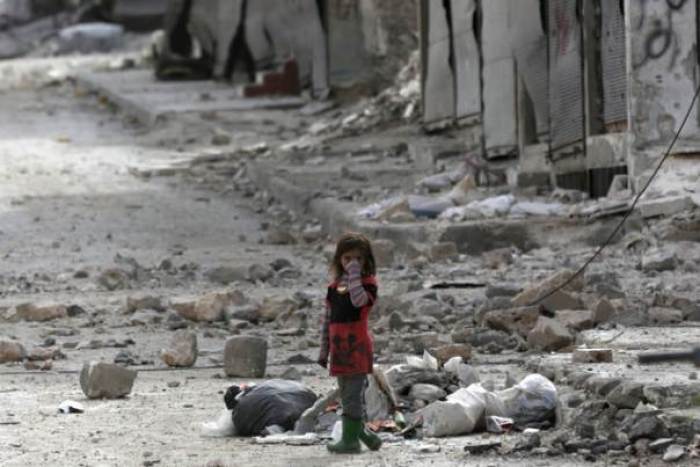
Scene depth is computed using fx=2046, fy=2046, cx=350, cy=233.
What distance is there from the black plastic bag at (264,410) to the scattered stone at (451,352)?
1694 mm

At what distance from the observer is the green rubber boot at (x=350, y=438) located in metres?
6.51

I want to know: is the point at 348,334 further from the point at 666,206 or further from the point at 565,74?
the point at 565,74

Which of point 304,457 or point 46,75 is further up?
point 46,75

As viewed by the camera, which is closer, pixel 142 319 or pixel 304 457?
pixel 304 457

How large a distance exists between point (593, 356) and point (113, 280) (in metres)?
5.45

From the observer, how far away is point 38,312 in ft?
37.4

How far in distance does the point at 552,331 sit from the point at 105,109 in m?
19.3

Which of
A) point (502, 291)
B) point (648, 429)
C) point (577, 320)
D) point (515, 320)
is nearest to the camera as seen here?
point (648, 429)

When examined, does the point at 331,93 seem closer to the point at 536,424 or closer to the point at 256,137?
the point at 256,137

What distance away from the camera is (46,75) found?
107ft

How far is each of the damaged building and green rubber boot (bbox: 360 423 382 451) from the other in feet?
22.8

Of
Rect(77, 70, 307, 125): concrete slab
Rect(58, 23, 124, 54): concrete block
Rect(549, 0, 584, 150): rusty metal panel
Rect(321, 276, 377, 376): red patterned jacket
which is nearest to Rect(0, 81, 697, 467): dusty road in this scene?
Rect(321, 276, 377, 376): red patterned jacket

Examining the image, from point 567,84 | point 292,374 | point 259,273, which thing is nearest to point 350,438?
point 292,374

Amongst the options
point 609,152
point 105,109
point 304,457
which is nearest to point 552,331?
point 304,457
